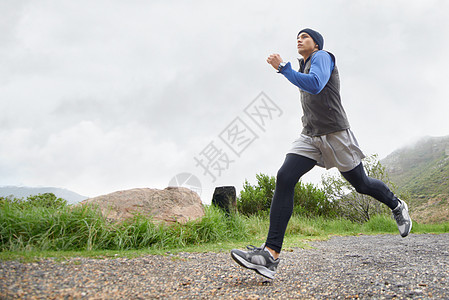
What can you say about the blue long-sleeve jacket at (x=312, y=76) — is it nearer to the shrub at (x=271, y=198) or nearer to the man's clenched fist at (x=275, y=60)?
the man's clenched fist at (x=275, y=60)

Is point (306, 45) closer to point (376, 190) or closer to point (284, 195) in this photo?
point (284, 195)

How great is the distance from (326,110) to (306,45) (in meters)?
Result: 0.66

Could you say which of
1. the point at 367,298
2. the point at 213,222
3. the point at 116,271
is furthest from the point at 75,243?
the point at 367,298

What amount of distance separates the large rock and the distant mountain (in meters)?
8.19

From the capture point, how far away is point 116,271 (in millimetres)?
2682

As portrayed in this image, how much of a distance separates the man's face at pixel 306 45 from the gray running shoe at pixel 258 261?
183 centimetres

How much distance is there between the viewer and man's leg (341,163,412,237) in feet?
9.96

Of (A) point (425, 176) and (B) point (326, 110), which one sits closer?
(B) point (326, 110)

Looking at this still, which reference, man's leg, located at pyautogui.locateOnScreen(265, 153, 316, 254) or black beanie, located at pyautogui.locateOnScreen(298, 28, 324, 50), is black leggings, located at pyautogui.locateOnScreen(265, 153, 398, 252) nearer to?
man's leg, located at pyautogui.locateOnScreen(265, 153, 316, 254)

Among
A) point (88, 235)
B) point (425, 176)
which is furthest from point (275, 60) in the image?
point (425, 176)

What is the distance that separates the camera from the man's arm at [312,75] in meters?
2.51

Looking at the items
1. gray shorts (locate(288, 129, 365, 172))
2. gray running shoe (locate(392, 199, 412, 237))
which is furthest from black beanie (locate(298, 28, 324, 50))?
gray running shoe (locate(392, 199, 412, 237))

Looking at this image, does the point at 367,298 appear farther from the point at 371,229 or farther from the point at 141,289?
the point at 371,229

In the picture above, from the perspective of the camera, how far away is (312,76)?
2523mm
